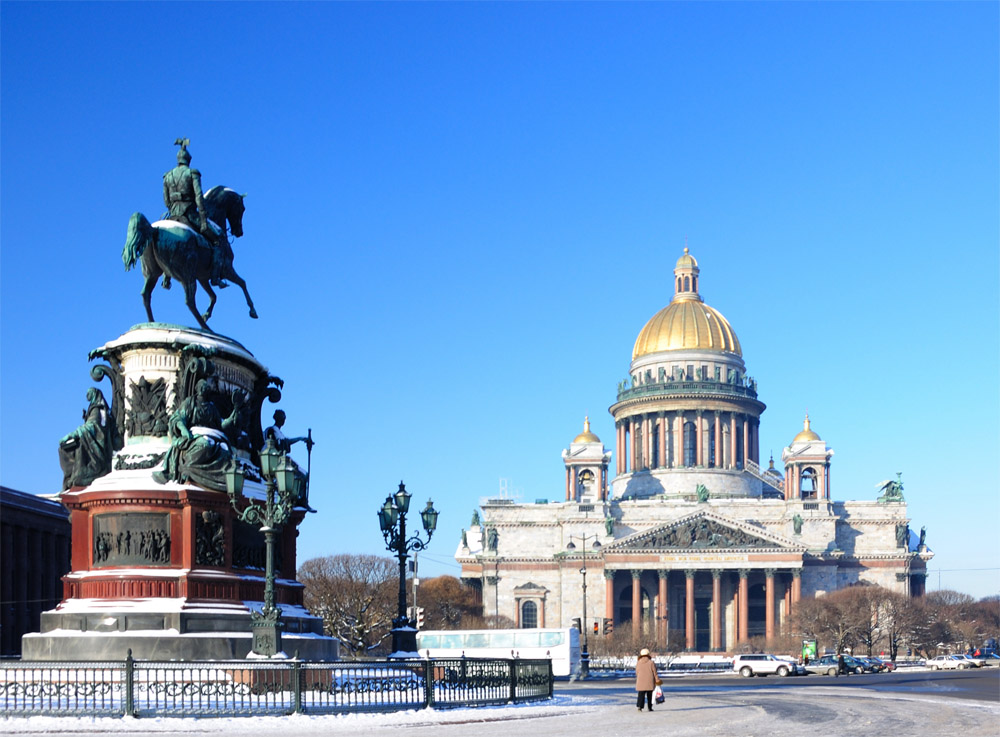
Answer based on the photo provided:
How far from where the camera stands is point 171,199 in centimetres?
3631

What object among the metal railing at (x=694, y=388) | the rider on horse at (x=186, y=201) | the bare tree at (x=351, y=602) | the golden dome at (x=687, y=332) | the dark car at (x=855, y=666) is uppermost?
the golden dome at (x=687, y=332)

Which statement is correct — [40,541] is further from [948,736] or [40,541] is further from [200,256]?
[948,736]

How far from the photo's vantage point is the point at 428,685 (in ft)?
95.9

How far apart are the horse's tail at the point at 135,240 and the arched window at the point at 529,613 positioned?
105870 mm

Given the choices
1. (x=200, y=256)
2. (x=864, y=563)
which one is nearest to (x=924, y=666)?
(x=864, y=563)

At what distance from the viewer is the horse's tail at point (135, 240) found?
3397cm

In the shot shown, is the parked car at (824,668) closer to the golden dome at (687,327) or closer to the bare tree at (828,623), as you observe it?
the bare tree at (828,623)

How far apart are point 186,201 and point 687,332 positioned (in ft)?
405

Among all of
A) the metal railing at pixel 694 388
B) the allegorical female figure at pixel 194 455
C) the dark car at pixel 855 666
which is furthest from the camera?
the metal railing at pixel 694 388

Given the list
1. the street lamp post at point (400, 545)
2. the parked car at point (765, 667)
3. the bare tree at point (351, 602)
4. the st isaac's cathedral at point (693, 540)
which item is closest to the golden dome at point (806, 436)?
the st isaac's cathedral at point (693, 540)

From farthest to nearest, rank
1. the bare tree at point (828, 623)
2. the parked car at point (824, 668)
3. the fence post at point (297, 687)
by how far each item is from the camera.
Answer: the bare tree at point (828, 623), the parked car at point (824, 668), the fence post at point (297, 687)

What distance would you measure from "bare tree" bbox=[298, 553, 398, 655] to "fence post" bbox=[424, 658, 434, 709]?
51102mm

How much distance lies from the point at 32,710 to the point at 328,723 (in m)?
5.33

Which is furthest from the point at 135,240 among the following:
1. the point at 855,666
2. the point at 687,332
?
the point at 687,332
